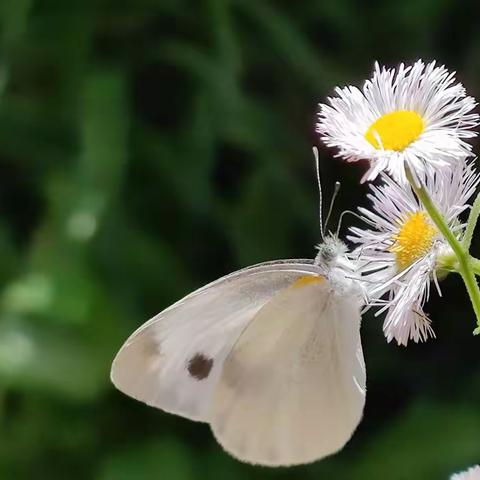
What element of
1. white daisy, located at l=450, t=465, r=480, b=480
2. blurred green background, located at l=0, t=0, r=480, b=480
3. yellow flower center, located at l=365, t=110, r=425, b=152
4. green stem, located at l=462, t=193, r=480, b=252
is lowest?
white daisy, located at l=450, t=465, r=480, b=480

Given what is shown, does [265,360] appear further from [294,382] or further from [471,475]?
[471,475]

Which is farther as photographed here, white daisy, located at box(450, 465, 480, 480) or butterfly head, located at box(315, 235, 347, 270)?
butterfly head, located at box(315, 235, 347, 270)

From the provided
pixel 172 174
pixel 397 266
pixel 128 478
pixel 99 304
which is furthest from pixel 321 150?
pixel 397 266

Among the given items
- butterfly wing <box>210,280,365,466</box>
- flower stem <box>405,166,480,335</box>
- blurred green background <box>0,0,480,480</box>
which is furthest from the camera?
blurred green background <box>0,0,480,480</box>

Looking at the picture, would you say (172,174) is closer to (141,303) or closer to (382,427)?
(141,303)

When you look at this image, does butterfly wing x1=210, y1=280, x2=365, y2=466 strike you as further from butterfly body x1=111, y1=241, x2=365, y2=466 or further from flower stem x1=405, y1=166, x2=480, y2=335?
flower stem x1=405, y1=166, x2=480, y2=335

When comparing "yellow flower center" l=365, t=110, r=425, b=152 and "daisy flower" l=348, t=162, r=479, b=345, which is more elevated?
"yellow flower center" l=365, t=110, r=425, b=152

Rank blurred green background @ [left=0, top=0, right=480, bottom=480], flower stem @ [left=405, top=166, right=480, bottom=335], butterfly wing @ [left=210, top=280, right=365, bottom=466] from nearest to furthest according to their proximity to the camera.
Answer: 1. flower stem @ [left=405, top=166, right=480, bottom=335]
2. butterfly wing @ [left=210, top=280, right=365, bottom=466]
3. blurred green background @ [left=0, top=0, right=480, bottom=480]

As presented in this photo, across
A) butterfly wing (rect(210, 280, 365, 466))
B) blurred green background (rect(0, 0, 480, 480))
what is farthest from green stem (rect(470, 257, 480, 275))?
blurred green background (rect(0, 0, 480, 480))

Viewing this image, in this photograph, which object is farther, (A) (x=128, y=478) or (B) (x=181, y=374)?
(A) (x=128, y=478)

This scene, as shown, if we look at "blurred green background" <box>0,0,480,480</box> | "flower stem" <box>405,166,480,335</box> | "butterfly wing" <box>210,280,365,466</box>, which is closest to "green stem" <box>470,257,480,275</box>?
"flower stem" <box>405,166,480,335</box>
